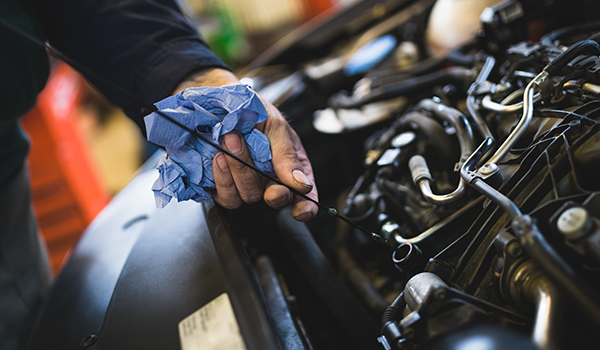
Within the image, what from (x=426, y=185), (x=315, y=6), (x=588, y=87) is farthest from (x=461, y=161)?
(x=315, y=6)

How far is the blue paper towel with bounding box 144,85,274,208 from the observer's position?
60 cm

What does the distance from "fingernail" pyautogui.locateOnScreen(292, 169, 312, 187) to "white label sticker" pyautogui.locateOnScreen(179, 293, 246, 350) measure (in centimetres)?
19

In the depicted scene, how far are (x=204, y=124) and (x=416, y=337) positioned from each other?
422 mm

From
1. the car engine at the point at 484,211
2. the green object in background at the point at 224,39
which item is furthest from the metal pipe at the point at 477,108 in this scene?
the green object in background at the point at 224,39

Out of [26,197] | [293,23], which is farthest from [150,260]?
[293,23]

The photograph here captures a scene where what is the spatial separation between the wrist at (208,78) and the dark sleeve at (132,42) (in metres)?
0.01

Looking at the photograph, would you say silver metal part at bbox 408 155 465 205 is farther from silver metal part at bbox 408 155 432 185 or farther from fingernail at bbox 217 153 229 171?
fingernail at bbox 217 153 229 171

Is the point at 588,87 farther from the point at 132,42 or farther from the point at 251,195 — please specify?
the point at 132,42

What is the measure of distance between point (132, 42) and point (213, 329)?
0.67 meters

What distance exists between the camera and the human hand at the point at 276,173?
59 centimetres

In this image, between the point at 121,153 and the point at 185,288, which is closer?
the point at 185,288

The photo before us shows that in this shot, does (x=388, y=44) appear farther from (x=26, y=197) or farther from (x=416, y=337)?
(x=26, y=197)

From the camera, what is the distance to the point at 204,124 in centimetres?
62

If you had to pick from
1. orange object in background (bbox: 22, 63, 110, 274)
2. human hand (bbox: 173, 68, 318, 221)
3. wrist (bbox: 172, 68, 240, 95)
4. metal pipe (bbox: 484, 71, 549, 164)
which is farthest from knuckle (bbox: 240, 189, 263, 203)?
orange object in background (bbox: 22, 63, 110, 274)
